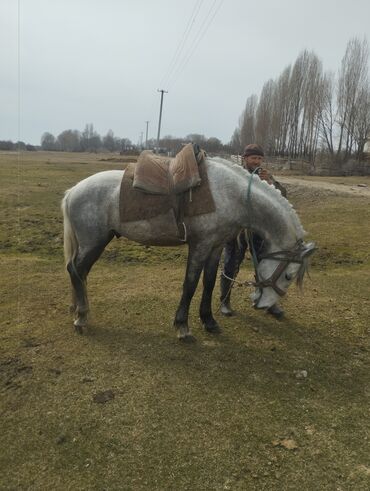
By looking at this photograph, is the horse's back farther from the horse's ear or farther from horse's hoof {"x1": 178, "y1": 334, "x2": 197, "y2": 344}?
the horse's ear

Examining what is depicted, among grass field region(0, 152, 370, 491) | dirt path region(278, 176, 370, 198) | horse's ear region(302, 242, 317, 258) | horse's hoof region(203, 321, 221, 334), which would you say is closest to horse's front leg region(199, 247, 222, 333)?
horse's hoof region(203, 321, 221, 334)

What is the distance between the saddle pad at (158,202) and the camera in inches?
143

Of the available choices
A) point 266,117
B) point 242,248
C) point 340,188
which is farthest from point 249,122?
point 242,248

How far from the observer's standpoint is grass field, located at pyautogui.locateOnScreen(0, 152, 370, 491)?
7.74 feet

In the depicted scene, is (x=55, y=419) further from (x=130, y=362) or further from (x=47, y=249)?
(x=47, y=249)

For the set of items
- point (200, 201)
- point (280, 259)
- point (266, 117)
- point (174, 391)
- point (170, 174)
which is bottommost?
point (174, 391)

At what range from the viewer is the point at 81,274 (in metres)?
4.05

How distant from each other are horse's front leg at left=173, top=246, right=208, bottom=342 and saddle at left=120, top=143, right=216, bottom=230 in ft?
0.86

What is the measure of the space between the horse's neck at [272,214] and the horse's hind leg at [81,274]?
1502mm

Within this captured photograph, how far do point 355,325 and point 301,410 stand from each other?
70.8 inches

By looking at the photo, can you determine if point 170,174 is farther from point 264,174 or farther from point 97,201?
point 264,174

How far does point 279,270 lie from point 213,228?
28.7 inches

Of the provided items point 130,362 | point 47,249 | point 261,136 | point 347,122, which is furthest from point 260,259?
point 261,136

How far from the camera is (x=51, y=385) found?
311 cm
